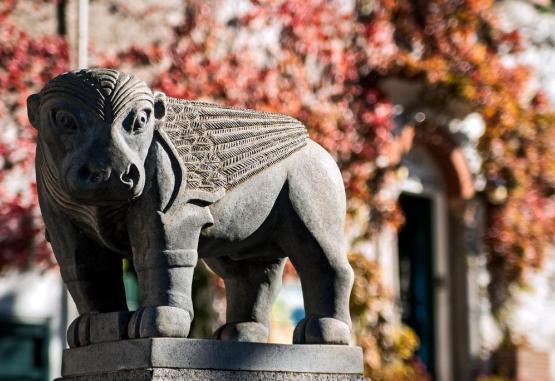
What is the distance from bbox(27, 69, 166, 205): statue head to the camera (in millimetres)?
4176

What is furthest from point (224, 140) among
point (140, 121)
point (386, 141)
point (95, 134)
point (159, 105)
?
point (386, 141)

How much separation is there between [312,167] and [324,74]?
6.27 metres

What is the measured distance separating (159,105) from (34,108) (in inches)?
16.6

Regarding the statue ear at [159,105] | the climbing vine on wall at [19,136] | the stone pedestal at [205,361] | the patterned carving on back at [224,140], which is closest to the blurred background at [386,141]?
the climbing vine on wall at [19,136]

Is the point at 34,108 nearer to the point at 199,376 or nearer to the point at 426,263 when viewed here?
the point at 199,376

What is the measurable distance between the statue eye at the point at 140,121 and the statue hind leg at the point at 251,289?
0.86 meters

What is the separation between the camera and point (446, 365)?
12.5 metres

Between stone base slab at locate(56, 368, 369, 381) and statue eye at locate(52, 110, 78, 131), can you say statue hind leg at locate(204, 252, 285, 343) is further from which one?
statue eye at locate(52, 110, 78, 131)

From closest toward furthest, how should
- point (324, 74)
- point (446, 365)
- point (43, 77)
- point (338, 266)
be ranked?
point (338, 266), point (43, 77), point (324, 74), point (446, 365)

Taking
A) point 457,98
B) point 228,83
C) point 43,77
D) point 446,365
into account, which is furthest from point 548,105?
point 43,77

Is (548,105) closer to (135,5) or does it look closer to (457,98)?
(457,98)

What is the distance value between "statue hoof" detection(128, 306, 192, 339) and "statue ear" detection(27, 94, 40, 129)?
2.38 ft

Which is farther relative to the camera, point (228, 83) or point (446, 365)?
point (446, 365)

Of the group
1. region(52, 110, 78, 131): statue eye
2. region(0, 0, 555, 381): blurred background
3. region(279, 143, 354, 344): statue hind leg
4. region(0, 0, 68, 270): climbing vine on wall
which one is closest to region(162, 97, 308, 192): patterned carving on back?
region(279, 143, 354, 344): statue hind leg
